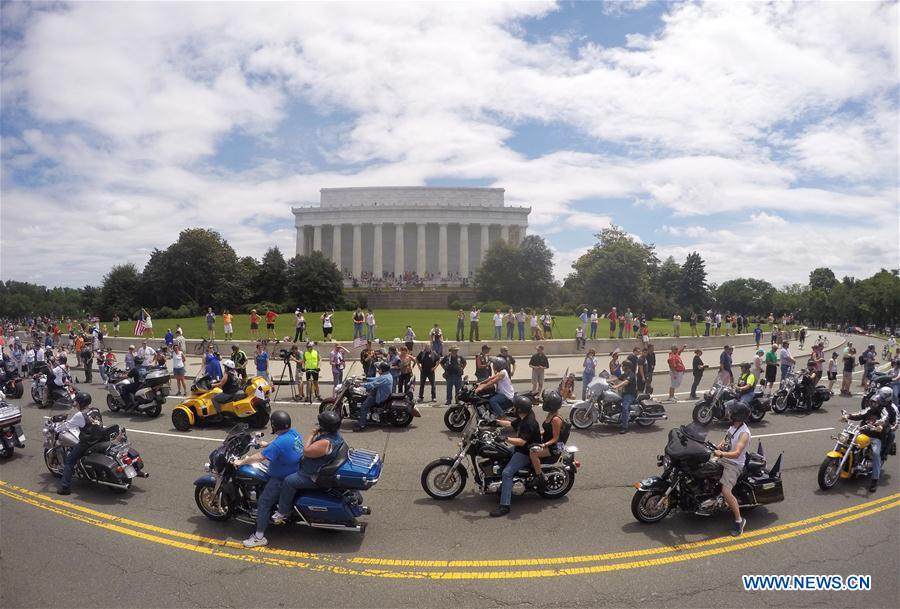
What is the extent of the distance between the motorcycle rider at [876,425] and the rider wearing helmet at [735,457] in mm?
3445

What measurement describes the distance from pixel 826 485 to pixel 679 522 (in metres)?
3.19

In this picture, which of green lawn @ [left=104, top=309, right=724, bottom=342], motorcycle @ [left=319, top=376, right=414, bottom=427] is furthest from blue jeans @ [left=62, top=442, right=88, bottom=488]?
green lawn @ [left=104, top=309, right=724, bottom=342]

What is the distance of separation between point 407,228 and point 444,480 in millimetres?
103773

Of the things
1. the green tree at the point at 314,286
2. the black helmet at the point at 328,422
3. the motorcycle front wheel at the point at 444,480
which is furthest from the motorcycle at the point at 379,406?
the green tree at the point at 314,286

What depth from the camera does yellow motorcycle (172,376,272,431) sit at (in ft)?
41.6

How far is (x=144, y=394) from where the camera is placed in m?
14.3

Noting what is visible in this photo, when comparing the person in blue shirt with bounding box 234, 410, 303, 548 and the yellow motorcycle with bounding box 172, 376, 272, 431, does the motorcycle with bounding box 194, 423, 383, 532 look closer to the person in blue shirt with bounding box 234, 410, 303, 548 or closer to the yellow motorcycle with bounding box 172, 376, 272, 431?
the person in blue shirt with bounding box 234, 410, 303, 548

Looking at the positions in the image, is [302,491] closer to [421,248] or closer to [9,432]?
[9,432]

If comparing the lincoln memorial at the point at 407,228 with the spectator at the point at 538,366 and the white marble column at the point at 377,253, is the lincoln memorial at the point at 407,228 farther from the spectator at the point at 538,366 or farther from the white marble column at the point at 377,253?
the spectator at the point at 538,366

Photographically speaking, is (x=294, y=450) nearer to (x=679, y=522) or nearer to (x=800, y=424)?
(x=679, y=522)

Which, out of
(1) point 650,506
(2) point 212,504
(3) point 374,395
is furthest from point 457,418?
(2) point 212,504

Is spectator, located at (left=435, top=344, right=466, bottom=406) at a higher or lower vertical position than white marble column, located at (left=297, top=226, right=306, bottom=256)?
lower

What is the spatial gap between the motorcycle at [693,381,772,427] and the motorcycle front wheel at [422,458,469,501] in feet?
27.1

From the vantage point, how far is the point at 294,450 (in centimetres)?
661
